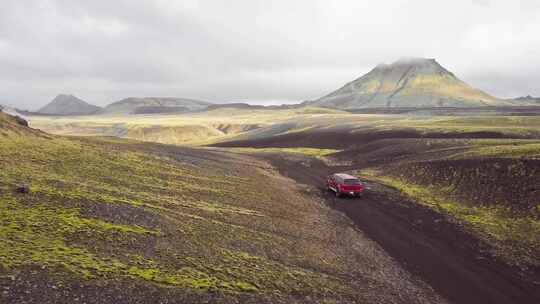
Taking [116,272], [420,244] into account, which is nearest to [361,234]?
[420,244]

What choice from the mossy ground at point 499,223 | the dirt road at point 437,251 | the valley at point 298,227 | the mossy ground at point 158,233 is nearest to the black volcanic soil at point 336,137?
the valley at point 298,227

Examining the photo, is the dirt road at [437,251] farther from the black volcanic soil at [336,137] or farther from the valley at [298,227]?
the black volcanic soil at [336,137]

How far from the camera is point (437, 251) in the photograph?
2600 centimetres

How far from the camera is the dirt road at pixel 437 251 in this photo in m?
20.1

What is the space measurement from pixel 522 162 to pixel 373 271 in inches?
967

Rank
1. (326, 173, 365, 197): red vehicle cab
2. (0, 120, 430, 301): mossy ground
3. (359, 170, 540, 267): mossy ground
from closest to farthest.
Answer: (0, 120, 430, 301): mossy ground, (359, 170, 540, 267): mossy ground, (326, 173, 365, 197): red vehicle cab

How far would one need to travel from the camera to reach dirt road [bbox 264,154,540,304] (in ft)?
66.1

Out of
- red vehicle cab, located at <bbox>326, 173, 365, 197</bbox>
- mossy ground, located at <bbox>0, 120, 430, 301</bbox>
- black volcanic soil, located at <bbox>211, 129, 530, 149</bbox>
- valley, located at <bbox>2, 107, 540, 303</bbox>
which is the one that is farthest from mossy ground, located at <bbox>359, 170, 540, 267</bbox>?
black volcanic soil, located at <bbox>211, 129, 530, 149</bbox>

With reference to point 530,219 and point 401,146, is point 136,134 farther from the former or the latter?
point 530,219

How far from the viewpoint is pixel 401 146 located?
71062 mm

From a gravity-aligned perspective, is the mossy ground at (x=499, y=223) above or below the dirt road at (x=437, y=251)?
above

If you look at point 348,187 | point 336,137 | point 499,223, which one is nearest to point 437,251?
point 499,223

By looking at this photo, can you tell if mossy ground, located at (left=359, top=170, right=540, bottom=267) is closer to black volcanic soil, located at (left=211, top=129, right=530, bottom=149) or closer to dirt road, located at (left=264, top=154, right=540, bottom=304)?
dirt road, located at (left=264, top=154, right=540, bottom=304)

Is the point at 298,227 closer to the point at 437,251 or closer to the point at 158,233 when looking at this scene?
the point at 437,251
